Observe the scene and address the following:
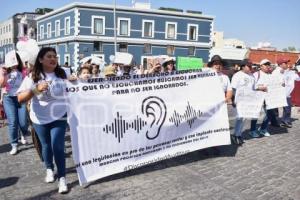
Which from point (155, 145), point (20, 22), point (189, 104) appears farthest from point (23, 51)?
point (20, 22)

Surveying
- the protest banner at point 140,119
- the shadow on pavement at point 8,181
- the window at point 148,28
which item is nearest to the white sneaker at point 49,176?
the shadow on pavement at point 8,181

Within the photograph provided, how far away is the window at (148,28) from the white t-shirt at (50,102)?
41.7 metres

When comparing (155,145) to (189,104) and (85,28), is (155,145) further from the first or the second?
(85,28)

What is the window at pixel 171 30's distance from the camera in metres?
47.0

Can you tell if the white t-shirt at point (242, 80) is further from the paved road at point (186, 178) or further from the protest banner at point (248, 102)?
the paved road at point (186, 178)

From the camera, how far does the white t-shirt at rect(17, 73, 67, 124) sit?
4.73 metres

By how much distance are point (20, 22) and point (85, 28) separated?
91.4 feet

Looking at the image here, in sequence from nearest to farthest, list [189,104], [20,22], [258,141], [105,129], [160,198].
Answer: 1. [160,198]
2. [105,129]
3. [189,104]
4. [258,141]
5. [20,22]

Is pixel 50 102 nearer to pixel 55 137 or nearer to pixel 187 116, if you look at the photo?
pixel 55 137

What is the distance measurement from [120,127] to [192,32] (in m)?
45.0

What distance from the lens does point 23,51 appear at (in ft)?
17.0

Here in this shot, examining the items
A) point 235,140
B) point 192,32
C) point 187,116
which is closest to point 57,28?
point 192,32

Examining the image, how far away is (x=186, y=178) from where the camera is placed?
5.46 meters

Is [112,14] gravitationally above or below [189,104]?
above
